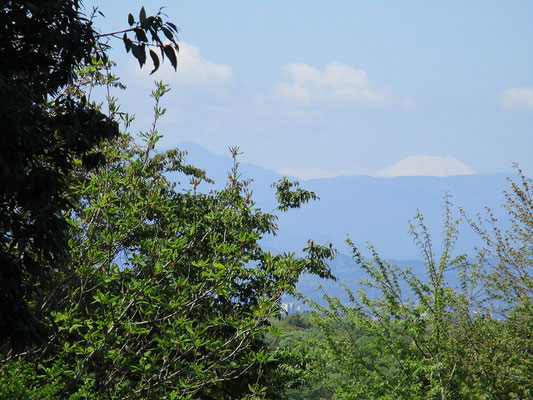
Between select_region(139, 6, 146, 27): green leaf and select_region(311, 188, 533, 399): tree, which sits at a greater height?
select_region(139, 6, 146, 27): green leaf

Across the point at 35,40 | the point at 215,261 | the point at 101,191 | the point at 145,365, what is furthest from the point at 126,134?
the point at 35,40

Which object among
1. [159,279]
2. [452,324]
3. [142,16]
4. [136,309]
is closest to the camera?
[142,16]

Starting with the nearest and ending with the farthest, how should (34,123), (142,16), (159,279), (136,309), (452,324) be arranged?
(142,16), (34,123), (136,309), (159,279), (452,324)

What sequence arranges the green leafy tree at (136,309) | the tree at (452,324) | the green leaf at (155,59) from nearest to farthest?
the green leaf at (155,59) < the green leafy tree at (136,309) < the tree at (452,324)

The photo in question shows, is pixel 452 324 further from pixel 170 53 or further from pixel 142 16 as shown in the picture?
pixel 142 16

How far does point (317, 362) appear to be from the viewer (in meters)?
11.8

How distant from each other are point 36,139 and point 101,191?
3.36 metres

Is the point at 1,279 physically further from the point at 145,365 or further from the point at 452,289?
the point at 452,289

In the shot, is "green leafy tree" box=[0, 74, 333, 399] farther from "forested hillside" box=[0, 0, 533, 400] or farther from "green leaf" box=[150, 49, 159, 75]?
"green leaf" box=[150, 49, 159, 75]

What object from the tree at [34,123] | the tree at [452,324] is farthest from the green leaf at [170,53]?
the tree at [452,324]

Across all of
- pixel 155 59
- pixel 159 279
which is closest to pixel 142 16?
pixel 155 59

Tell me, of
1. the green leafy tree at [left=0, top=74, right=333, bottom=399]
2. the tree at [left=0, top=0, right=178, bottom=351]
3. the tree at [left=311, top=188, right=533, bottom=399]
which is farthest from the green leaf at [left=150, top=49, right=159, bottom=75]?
the tree at [left=311, top=188, right=533, bottom=399]

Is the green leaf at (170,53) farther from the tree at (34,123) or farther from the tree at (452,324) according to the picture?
the tree at (452,324)

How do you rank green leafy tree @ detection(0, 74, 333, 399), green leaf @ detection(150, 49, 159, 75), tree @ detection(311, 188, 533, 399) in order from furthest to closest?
tree @ detection(311, 188, 533, 399)
green leafy tree @ detection(0, 74, 333, 399)
green leaf @ detection(150, 49, 159, 75)
